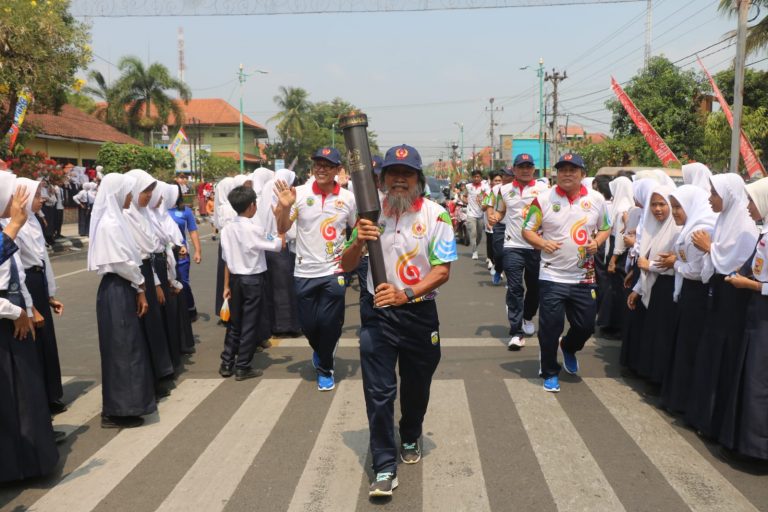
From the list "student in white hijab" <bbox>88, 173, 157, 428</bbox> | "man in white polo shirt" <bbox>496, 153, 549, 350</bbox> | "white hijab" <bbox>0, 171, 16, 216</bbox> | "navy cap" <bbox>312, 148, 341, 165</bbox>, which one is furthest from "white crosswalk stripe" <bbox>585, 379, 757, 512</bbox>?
"white hijab" <bbox>0, 171, 16, 216</bbox>

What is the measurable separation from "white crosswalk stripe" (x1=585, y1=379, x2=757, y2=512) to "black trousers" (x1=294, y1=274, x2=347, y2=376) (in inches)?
90.1

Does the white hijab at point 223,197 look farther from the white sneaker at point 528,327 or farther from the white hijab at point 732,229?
the white hijab at point 732,229

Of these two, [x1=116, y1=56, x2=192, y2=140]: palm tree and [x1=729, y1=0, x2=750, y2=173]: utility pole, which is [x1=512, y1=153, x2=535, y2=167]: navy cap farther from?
[x1=116, y1=56, x2=192, y2=140]: palm tree

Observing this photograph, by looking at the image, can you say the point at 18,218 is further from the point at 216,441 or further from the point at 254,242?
the point at 254,242

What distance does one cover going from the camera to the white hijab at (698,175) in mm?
5484

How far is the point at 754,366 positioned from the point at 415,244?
7.27 ft

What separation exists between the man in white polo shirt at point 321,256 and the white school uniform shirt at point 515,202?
97.5 inches

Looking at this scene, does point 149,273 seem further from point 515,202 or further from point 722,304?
point 515,202

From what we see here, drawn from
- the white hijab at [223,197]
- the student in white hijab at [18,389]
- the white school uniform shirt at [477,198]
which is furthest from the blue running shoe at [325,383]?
the white school uniform shirt at [477,198]

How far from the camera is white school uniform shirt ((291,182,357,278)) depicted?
5.63 m

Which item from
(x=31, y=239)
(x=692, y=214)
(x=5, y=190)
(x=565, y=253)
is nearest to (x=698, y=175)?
(x=692, y=214)

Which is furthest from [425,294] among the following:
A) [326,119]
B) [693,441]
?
[326,119]

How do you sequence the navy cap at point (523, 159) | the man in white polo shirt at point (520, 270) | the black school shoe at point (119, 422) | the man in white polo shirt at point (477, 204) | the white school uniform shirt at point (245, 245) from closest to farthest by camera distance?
the black school shoe at point (119, 422), the white school uniform shirt at point (245, 245), the man in white polo shirt at point (520, 270), the navy cap at point (523, 159), the man in white polo shirt at point (477, 204)

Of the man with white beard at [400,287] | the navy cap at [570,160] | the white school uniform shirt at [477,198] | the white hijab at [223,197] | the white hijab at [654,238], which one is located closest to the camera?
the man with white beard at [400,287]
